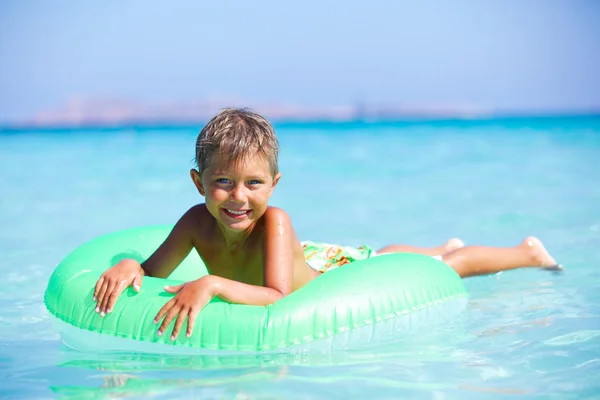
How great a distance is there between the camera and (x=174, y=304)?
2834 mm

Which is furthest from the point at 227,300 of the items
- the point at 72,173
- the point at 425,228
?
the point at 72,173

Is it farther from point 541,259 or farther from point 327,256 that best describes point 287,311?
point 541,259

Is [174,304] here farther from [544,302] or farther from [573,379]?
[544,302]

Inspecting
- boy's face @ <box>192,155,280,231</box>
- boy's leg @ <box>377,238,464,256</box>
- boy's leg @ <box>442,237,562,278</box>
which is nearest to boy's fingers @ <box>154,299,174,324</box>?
boy's face @ <box>192,155,280,231</box>

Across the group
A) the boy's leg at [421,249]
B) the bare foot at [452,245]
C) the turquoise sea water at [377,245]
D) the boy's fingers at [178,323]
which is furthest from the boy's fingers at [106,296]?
the bare foot at [452,245]

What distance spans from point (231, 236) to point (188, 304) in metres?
0.51

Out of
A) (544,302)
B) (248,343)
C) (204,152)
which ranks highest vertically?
(204,152)

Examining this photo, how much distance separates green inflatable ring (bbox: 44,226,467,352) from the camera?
281 centimetres

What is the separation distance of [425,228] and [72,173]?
27.6ft

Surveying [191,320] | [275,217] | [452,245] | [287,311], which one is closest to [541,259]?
[452,245]

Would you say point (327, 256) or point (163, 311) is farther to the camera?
point (327, 256)

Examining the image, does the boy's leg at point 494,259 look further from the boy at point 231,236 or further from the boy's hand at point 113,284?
the boy's hand at point 113,284

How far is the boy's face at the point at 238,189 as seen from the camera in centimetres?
294

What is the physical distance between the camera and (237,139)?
9.57ft
